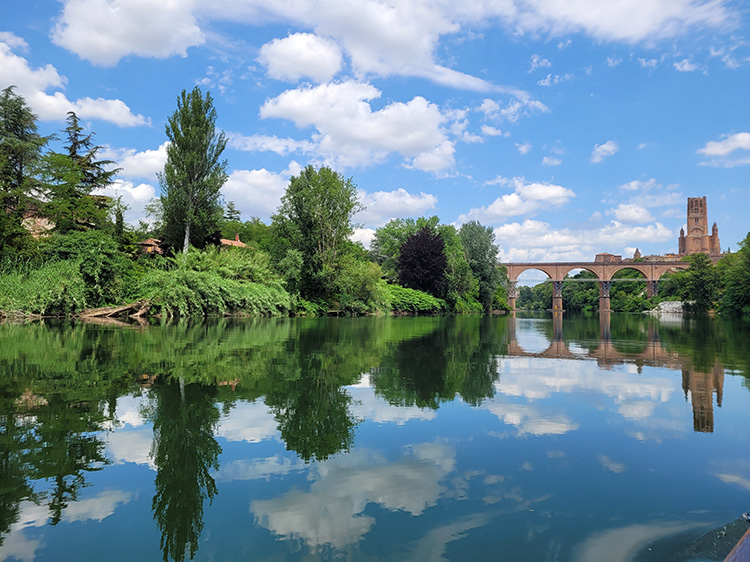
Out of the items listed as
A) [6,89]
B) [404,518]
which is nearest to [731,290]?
[404,518]

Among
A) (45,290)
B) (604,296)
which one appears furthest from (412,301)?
(604,296)

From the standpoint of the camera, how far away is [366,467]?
313 centimetres

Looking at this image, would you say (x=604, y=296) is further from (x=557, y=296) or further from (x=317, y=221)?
(x=317, y=221)

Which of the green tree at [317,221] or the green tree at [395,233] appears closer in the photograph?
the green tree at [317,221]

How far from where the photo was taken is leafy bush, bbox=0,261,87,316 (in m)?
18.5

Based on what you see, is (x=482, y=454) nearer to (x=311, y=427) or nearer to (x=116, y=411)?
(x=311, y=427)

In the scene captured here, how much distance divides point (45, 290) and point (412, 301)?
2857 cm

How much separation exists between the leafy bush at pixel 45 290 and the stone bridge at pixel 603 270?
85.3 metres

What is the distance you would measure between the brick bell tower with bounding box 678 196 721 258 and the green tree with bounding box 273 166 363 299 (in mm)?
167098

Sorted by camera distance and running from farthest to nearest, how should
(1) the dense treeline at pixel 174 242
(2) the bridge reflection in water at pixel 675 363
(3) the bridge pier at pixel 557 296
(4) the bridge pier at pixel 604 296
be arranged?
1. (3) the bridge pier at pixel 557 296
2. (4) the bridge pier at pixel 604 296
3. (1) the dense treeline at pixel 174 242
4. (2) the bridge reflection in water at pixel 675 363

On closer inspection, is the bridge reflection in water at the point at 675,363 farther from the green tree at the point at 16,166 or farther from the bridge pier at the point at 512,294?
the bridge pier at the point at 512,294

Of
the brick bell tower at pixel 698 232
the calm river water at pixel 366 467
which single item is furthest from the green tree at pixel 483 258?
the brick bell tower at pixel 698 232

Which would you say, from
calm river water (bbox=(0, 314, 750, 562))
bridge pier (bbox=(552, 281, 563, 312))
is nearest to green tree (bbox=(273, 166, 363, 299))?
calm river water (bbox=(0, 314, 750, 562))

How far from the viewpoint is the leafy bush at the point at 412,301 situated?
136 ft
